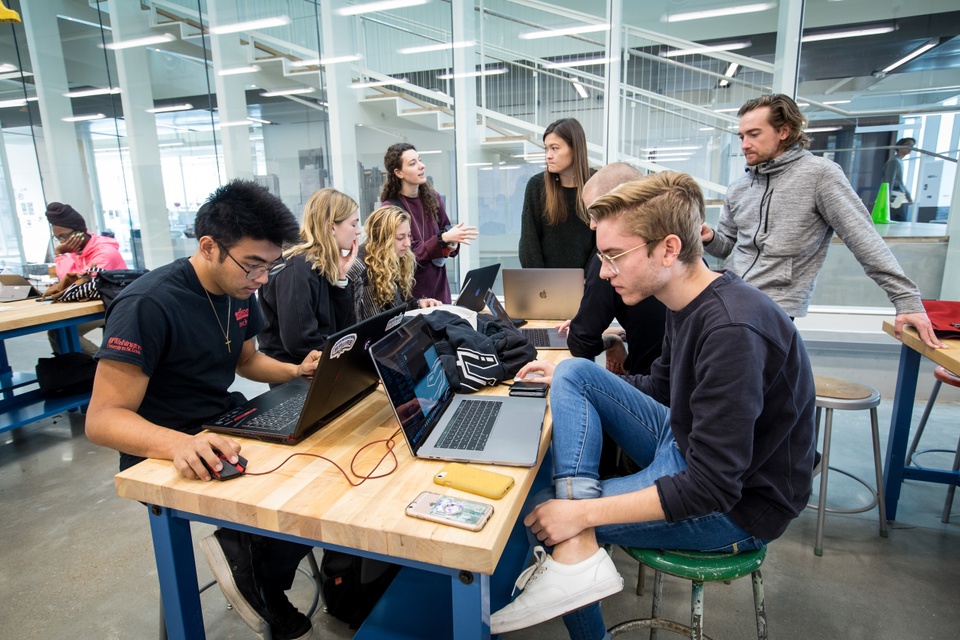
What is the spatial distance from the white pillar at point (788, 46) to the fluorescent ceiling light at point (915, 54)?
614mm

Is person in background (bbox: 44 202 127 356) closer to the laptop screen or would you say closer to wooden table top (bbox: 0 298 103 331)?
wooden table top (bbox: 0 298 103 331)

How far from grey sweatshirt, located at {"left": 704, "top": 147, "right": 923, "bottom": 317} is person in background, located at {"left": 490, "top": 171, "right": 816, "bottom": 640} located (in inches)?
43.3

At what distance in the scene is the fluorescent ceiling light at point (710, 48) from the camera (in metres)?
3.81

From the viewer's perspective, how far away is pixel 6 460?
2.90 meters

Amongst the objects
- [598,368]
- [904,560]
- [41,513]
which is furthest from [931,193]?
[41,513]

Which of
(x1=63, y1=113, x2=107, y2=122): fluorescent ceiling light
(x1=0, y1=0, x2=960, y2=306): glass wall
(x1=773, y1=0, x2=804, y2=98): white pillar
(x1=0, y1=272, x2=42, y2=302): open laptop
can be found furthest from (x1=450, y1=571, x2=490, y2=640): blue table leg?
(x1=63, y1=113, x2=107, y2=122): fluorescent ceiling light

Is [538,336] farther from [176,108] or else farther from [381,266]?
[176,108]

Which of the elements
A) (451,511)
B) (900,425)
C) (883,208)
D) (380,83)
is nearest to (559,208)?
(900,425)

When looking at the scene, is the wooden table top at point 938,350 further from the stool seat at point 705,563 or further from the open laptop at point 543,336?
the open laptop at point 543,336

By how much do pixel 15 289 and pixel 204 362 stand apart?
281 cm

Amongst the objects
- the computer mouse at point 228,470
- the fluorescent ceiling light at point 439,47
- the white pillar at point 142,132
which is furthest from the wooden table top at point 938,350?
the white pillar at point 142,132

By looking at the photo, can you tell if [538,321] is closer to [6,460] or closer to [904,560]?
[904,560]

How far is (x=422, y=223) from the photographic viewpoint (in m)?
2.99

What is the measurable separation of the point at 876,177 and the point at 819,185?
2.42 meters
